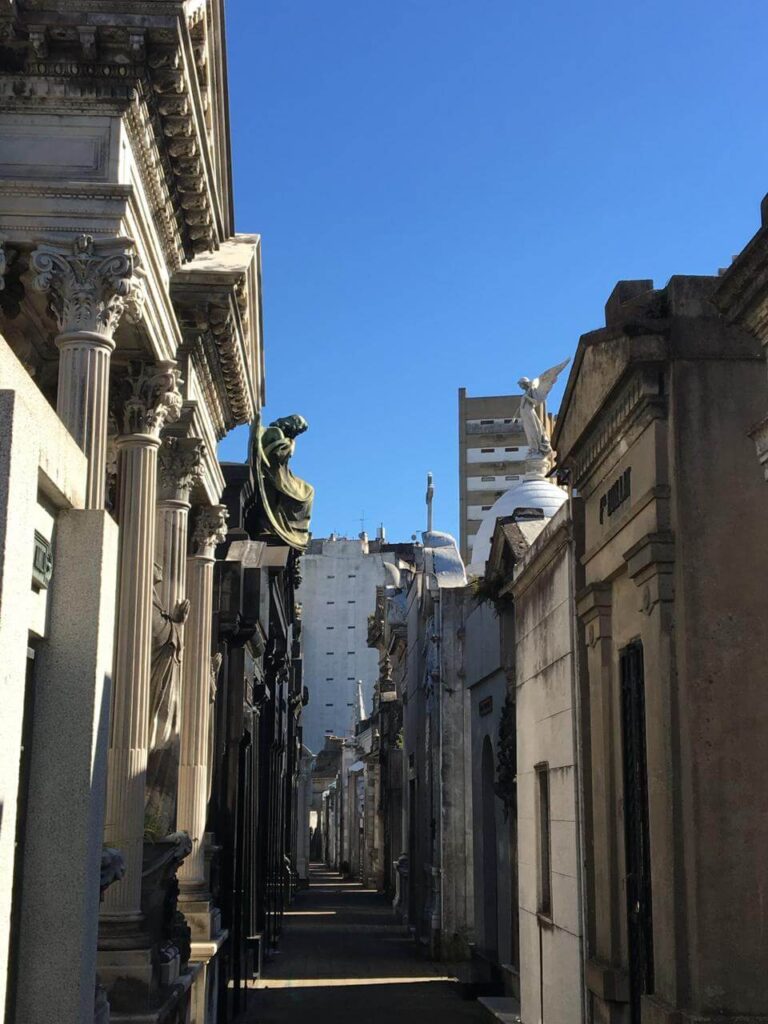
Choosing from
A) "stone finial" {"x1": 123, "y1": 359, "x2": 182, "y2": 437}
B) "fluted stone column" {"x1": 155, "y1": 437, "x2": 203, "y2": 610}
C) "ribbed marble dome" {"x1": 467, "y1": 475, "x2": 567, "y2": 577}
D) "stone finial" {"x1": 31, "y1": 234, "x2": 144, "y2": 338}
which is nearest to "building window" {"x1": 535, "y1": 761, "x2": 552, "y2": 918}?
"fluted stone column" {"x1": 155, "y1": 437, "x2": 203, "y2": 610}

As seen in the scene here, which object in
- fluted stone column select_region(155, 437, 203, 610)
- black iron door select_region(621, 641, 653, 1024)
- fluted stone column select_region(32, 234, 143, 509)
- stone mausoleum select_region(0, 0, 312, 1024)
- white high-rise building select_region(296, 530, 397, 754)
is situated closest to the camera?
stone mausoleum select_region(0, 0, 312, 1024)

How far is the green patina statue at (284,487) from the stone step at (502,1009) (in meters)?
9.19

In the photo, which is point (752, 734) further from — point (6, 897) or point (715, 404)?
point (6, 897)

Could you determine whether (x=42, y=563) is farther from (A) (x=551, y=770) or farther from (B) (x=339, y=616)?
(B) (x=339, y=616)

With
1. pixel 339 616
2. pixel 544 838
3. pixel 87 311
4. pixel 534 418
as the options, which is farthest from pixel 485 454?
pixel 87 311

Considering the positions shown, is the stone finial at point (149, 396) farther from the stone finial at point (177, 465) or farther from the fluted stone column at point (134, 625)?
the stone finial at point (177, 465)

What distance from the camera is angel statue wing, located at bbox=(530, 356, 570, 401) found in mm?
25562

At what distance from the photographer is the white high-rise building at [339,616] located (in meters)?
87.0

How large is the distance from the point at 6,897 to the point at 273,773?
2600 cm

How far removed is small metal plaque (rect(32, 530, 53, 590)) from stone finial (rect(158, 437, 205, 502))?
8985 millimetres

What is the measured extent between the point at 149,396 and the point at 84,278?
7.81ft

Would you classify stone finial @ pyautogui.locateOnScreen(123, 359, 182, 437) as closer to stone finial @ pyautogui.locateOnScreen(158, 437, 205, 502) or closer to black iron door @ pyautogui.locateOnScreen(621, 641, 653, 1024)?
stone finial @ pyautogui.locateOnScreen(158, 437, 205, 502)

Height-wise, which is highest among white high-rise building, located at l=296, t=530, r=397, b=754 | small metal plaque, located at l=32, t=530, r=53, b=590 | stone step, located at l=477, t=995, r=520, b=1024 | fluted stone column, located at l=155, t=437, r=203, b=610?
white high-rise building, located at l=296, t=530, r=397, b=754

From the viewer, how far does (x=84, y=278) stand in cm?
974
